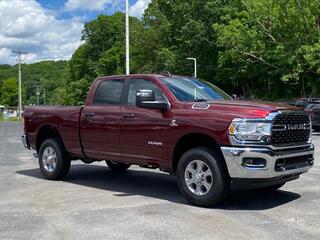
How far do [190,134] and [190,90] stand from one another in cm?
105

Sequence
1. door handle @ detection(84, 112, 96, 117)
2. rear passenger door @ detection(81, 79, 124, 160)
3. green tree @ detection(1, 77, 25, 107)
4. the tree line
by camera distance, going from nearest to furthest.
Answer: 1. rear passenger door @ detection(81, 79, 124, 160)
2. door handle @ detection(84, 112, 96, 117)
3. the tree line
4. green tree @ detection(1, 77, 25, 107)

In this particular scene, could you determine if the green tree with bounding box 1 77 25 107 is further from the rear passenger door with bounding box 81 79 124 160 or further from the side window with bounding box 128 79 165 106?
the side window with bounding box 128 79 165 106

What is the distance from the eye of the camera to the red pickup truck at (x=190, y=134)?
7398 mm

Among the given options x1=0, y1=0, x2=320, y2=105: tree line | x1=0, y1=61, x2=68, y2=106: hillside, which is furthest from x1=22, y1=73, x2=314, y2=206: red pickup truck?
x1=0, y1=61, x2=68, y2=106: hillside

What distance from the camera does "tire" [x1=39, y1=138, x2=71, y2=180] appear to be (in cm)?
1038

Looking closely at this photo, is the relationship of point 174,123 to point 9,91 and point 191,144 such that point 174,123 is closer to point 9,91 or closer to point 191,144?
point 191,144

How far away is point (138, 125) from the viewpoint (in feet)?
28.5

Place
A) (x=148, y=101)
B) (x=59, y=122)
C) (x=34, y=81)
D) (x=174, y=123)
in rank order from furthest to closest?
(x=34, y=81) < (x=59, y=122) < (x=148, y=101) < (x=174, y=123)

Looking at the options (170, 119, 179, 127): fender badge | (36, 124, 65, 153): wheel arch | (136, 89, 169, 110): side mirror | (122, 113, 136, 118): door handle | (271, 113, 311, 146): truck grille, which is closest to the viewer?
(271, 113, 311, 146): truck grille

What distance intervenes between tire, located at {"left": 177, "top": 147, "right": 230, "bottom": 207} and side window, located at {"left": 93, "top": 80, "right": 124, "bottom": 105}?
1.91 meters

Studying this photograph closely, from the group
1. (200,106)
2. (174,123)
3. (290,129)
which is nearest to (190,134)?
(174,123)

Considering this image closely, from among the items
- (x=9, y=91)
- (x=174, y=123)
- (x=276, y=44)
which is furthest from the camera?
(x=9, y=91)

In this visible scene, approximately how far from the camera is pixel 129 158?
29.2ft

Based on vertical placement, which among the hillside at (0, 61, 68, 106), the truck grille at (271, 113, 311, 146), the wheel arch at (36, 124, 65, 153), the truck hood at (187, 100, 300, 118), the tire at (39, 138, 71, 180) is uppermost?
the hillside at (0, 61, 68, 106)
